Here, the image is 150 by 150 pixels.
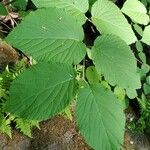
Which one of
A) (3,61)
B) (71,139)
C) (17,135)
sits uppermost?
(3,61)

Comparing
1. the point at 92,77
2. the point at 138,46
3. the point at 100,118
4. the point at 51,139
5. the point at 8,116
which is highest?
the point at 100,118

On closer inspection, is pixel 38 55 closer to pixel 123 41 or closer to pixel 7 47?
pixel 123 41

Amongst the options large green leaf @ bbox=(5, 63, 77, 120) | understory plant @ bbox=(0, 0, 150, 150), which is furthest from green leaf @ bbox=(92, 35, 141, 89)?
large green leaf @ bbox=(5, 63, 77, 120)

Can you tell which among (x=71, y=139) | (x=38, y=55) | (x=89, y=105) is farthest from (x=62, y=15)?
(x=71, y=139)

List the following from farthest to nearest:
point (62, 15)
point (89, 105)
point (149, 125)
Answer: point (149, 125) < point (62, 15) < point (89, 105)

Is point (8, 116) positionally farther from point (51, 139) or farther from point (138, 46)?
point (138, 46)

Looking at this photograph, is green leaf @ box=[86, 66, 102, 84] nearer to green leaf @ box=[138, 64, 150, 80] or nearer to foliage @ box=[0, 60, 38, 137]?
foliage @ box=[0, 60, 38, 137]

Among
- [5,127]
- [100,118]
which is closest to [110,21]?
[100,118]

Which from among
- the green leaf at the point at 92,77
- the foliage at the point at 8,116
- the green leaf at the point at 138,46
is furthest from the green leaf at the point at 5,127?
the green leaf at the point at 138,46
